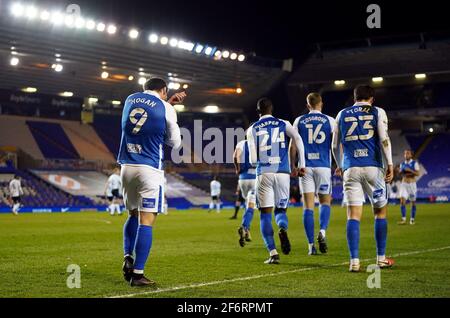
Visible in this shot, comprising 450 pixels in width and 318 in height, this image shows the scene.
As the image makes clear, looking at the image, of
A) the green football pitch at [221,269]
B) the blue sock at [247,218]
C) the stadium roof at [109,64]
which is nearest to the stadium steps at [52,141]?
the stadium roof at [109,64]

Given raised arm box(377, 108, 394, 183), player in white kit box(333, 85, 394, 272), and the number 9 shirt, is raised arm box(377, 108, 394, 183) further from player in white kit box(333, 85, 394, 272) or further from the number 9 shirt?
the number 9 shirt

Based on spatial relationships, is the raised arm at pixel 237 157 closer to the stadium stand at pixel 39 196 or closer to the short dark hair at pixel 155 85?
the short dark hair at pixel 155 85

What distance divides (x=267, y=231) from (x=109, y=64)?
3173 cm

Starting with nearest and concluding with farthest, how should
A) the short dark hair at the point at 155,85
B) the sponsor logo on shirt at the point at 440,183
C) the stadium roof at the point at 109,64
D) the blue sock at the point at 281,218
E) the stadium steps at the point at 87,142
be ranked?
the short dark hair at the point at 155,85 → the blue sock at the point at 281,218 → the stadium roof at the point at 109,64 → the stadium steps at the point at 87,142 → the sponsor logo on shirt at the point at 440,183

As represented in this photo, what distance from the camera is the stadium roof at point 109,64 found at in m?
33.4

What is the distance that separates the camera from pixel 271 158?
30.7ft

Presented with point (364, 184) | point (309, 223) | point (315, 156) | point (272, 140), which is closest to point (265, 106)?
point (272, 140)

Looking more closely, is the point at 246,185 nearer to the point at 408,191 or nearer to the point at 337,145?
the point at 337,145

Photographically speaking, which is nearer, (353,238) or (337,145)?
(353,238)

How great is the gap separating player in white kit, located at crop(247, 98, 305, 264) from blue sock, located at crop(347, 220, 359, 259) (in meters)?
1.48

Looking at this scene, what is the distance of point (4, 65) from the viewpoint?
37.5 m

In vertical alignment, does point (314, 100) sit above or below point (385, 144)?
above

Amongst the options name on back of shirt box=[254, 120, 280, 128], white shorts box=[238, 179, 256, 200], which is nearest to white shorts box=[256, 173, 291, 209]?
name on back of shirt box=[254, 120, 280, 128]
